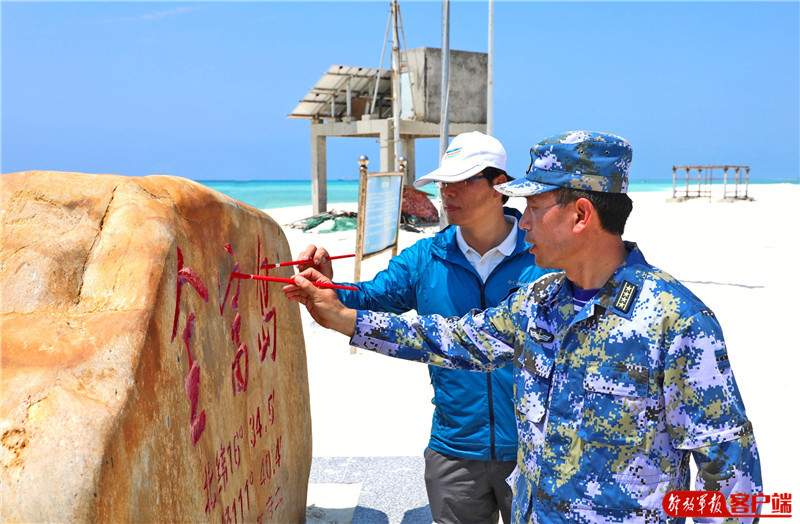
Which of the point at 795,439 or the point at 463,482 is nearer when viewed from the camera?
the point at 463,482

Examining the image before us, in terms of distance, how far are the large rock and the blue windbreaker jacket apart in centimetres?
59

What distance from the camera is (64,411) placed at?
153 cm

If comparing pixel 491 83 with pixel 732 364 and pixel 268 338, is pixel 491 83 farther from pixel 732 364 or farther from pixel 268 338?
pixel 268 338

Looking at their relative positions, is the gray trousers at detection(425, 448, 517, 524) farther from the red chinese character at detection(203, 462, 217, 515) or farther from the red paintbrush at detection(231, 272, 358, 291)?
the red chinese character at detection(203, 462, 217, 515)

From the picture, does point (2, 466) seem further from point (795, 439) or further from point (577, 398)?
point (795, 439)

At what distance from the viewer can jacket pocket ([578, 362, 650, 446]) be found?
1756mm

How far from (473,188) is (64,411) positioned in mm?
1753

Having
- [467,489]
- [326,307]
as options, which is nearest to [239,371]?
[326,307]

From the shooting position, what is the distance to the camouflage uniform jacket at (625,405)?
64.8 inches

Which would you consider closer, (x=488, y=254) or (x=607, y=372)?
(x=607, y=372)

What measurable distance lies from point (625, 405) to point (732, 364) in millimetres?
5533

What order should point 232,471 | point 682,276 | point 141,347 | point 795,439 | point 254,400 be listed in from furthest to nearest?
point 682,276
point 795,439
point 254,400
point 232,471
point 141,347

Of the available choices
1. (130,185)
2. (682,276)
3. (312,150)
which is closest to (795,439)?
(130,185)

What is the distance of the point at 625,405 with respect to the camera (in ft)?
5.81
